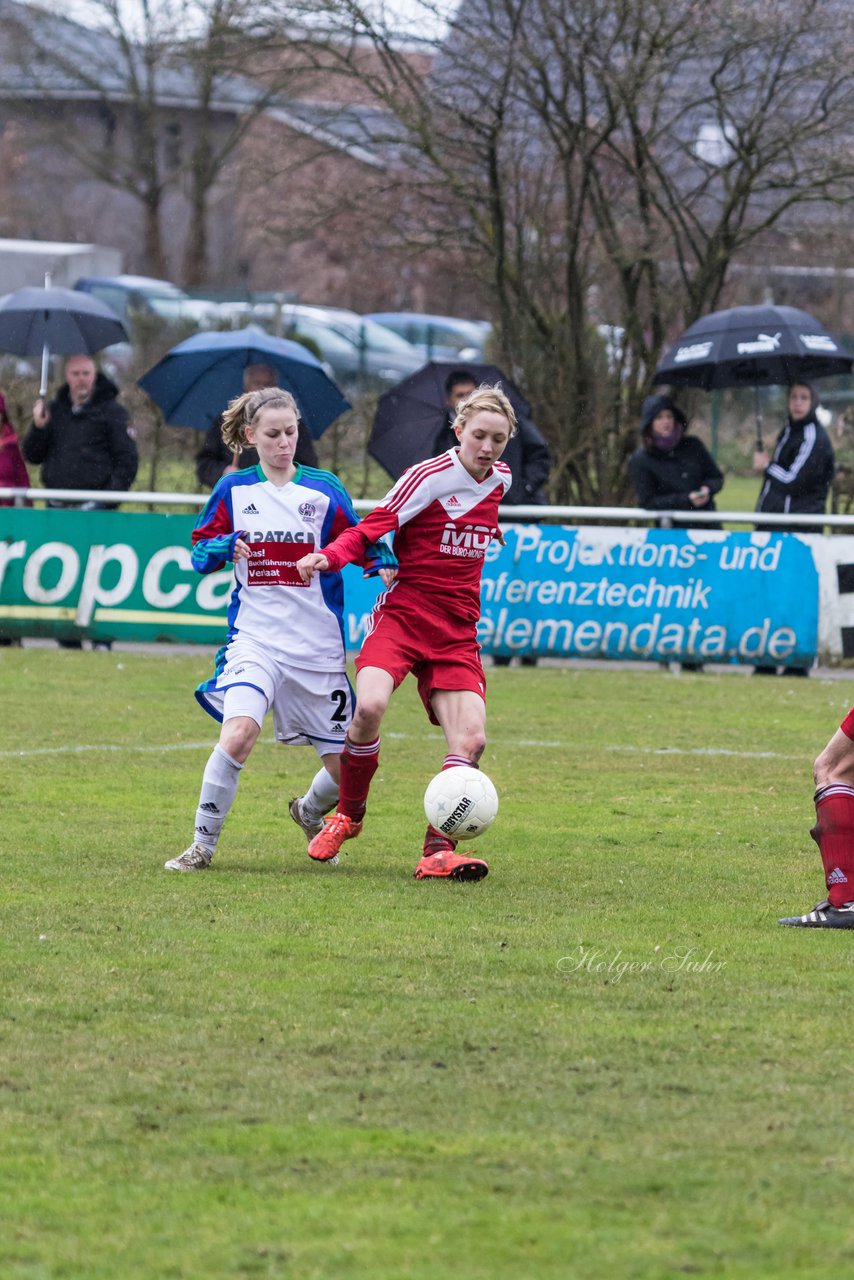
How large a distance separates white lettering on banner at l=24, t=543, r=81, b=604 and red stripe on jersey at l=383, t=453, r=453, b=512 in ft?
27.5

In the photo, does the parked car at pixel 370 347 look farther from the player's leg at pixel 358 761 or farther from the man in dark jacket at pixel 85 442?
the player's leg at pixel 358 761

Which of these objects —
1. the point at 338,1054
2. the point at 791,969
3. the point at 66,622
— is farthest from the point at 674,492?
the point at 338,1054

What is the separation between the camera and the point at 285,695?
25.2 feet

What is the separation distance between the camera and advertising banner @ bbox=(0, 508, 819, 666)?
14.8 meters

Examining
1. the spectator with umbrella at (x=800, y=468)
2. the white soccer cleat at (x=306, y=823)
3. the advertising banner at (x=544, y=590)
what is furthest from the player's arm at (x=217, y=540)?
the spectator with umbrella at (x=800, y=468)

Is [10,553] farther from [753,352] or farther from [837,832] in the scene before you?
[837,832]

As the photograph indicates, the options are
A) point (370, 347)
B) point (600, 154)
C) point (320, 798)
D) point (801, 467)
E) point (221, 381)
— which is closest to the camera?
point (320, 798)

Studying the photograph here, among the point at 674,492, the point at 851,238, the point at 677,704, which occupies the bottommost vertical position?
the point at 677,704

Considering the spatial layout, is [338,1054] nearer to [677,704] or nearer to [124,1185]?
[124,1185]

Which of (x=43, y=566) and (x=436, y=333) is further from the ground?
(x=436, y=333)

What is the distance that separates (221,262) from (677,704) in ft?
137

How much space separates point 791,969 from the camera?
5.85 meters

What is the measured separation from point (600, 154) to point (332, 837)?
1345cm

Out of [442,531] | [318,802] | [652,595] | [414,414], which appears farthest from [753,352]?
[318,802]
